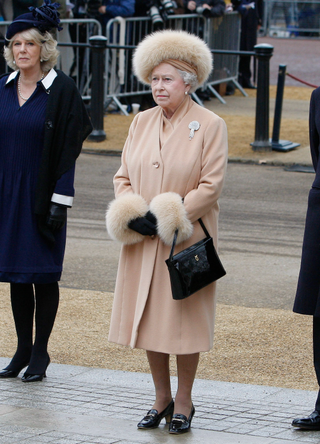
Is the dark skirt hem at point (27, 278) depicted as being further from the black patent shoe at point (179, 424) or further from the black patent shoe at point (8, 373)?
the black patent shoe at point (179, 424)

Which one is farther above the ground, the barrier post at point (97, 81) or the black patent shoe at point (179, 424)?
the barrier post at point (97, 81)

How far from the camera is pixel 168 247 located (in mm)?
4051

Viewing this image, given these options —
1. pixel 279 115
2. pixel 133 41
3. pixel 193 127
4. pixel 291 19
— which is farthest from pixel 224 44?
pixel 291 19

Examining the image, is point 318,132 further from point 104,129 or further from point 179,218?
point 104,129

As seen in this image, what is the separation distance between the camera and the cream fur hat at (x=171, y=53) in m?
4.03

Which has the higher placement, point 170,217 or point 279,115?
point 170,217

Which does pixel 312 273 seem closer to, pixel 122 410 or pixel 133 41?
pixel 122 410

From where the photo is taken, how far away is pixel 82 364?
5.11m

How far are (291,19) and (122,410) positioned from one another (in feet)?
106

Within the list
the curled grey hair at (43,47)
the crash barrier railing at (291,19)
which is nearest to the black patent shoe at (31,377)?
the curled grey hair at (43,47)

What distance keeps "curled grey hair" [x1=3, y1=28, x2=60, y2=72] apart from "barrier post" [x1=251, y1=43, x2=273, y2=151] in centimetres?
719

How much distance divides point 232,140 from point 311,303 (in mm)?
8890

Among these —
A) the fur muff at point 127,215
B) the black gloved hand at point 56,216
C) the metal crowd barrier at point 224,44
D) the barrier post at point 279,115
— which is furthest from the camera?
the metal crowd barrier at point 224,44

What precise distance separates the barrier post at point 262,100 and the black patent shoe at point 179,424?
8.33 m
